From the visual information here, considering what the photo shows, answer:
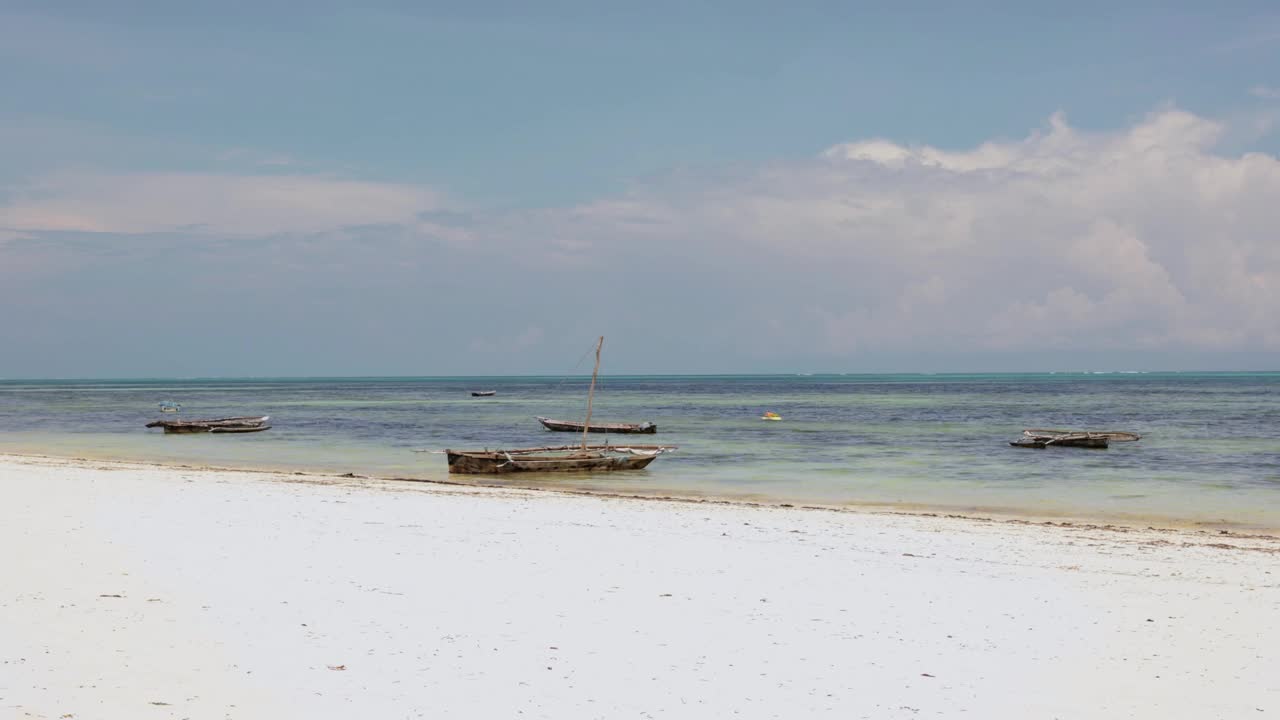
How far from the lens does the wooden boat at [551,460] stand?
29922mm

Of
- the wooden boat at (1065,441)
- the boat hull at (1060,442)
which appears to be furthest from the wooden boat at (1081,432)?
the boat hull at (1060,442)

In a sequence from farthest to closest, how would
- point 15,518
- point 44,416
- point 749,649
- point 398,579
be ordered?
1. point 44,416
2. point 15,518
3. point 398,579
4. point 749,649

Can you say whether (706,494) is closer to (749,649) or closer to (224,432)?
(749,649)

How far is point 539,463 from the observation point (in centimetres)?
3050

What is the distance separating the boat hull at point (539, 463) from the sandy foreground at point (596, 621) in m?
14.0

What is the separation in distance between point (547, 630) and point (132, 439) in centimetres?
4678

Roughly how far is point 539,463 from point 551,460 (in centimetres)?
41

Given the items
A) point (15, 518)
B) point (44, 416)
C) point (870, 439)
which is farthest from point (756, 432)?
point (44, 416)

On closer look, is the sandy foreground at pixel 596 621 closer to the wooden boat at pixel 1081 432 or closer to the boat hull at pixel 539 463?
the boat hull at pixel 539 463

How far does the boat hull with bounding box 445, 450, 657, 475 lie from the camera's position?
29875mm

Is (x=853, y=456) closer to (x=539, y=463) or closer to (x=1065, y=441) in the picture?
(x=1065, y=441)

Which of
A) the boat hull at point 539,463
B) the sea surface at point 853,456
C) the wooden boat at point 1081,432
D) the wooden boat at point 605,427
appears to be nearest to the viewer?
the sea surface at point 853,456

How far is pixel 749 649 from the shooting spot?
27.2 ft

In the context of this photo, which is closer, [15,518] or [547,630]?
[547,630]
